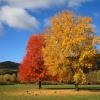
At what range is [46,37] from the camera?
66.0 metres

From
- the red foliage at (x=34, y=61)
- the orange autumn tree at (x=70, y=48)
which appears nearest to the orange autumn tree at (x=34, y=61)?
the red foliage at (x=34, y=61)

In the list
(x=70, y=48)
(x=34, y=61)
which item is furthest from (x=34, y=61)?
(x=70, y=48)

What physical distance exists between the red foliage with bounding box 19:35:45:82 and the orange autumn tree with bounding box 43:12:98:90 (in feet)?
12.5

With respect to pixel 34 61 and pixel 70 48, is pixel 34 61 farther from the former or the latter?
pixel 70 48

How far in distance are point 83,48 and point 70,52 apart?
2.37m

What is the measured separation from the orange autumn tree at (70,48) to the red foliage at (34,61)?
12.5ft

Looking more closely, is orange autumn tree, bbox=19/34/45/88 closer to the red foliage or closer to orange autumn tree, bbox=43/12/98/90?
the red foliage

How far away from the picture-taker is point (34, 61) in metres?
69.1

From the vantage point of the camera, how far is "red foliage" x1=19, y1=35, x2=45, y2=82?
6862cm

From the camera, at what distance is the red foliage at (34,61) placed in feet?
225

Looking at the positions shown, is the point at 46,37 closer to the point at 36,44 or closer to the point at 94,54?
the point at 36,44

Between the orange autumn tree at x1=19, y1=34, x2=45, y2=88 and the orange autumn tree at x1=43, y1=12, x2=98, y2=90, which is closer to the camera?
the orange autumn tree at x1=43, y1=12, x2=98, y2=90

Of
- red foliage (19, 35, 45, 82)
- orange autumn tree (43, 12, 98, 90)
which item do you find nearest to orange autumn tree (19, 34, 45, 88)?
red foliage (19, 35, 45, 82)

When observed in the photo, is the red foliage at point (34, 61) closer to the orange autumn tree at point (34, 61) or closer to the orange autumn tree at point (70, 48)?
the orange autumn tree at point (34, 61)
